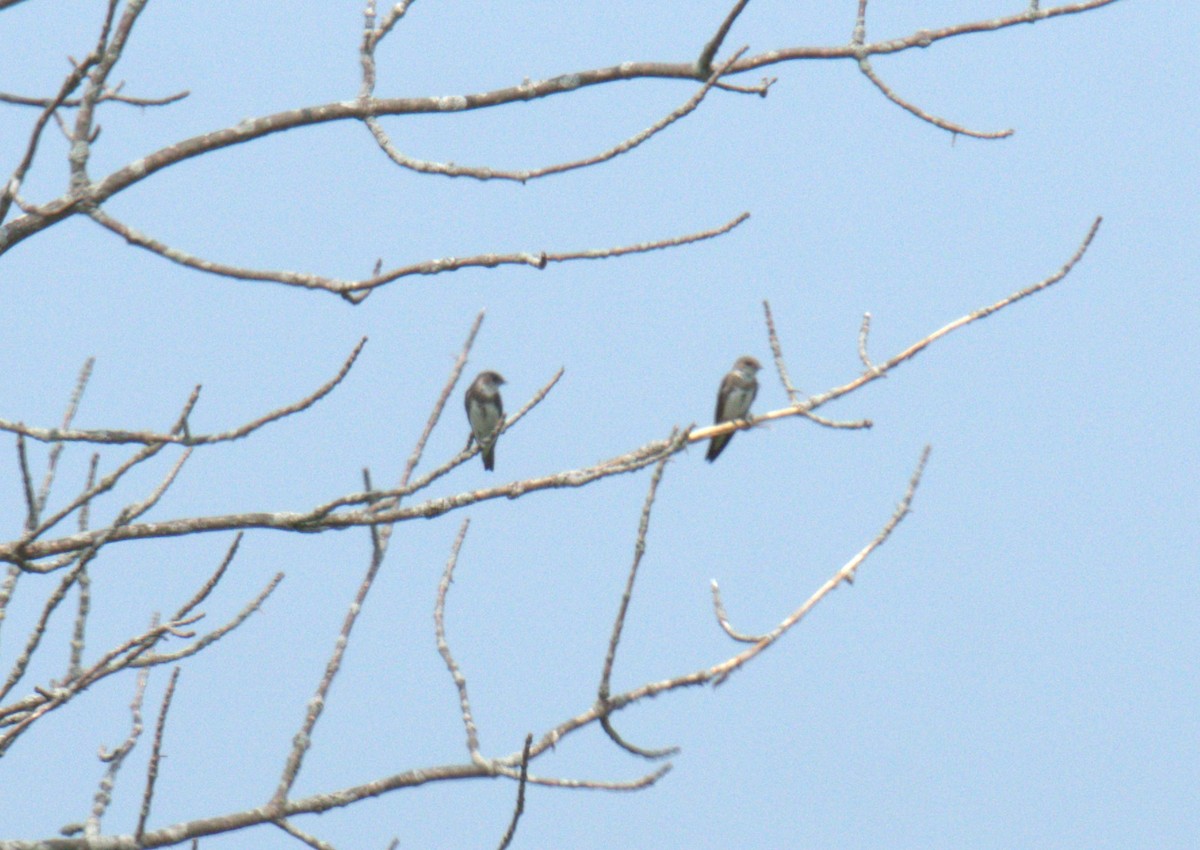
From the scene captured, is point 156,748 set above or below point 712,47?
below

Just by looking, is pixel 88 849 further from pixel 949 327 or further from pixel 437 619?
pixel 949 327

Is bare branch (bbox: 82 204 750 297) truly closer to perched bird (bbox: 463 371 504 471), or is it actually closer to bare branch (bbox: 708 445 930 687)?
bare branch (bbox: 708 445 930 687)

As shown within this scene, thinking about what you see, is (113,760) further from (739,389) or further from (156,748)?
(739,389)

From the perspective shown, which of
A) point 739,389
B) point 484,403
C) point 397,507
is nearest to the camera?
point 397,507

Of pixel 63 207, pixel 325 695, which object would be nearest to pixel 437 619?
pixel 325 695

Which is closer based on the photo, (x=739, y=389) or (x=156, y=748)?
(x=156, y=748)

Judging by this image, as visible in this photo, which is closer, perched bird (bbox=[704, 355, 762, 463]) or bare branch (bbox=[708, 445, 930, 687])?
bare branch (bbox=[708, 445, 930, 687])

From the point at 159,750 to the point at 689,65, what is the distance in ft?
8.64

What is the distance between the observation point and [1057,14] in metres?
5.35

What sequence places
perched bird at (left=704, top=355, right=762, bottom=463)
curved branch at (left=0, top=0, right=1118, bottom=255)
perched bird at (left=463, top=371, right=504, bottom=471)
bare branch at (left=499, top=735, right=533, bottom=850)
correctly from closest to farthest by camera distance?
1. bare branch at (left=499, top=735, right=533, bottom=850)
2. curved branch at (left=0, top=0, right=1118, bottom=255)
3. perched bird at (left=704, top=355, right=762, bottom=463)
4. perched bird at (left=463, top=371, right=504, bottom=471)

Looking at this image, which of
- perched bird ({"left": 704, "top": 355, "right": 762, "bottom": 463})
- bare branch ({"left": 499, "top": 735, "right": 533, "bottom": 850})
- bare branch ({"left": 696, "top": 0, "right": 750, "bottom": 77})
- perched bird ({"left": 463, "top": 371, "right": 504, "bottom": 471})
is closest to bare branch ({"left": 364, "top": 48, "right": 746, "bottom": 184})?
bare branch ({"left": 696, "top": 0, "right": 750, "bottom": 77})

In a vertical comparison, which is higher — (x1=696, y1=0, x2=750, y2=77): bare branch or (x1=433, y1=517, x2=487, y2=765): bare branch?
(x1=696, y1=0, x2=750, y2=77): bare branch

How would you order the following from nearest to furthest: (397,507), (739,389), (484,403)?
(397,507) < (739,389) < (484,403)

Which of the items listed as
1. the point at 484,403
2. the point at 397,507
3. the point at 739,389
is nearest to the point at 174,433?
the point at 397,507
